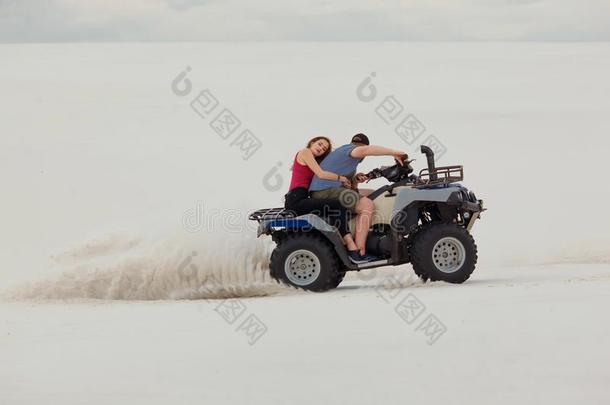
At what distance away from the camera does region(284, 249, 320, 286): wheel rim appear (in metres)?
9.69

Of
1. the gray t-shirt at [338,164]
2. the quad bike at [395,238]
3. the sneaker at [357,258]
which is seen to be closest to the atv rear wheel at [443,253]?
the quad bike at [395,238]

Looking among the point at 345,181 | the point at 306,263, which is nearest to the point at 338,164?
the point at 345,181

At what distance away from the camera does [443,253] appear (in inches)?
381

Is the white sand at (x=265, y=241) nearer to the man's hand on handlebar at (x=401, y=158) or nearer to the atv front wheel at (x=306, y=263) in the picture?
the atv front wheel at (x=306, y=263)

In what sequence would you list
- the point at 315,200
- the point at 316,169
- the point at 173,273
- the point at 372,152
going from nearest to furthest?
the point at 372,152 → the point at 316,169 → the point at 315,200 → the point at 173,273

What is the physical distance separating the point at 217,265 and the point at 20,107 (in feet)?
45.5

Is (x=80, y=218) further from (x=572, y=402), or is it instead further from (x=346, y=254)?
(x=572, y=402)

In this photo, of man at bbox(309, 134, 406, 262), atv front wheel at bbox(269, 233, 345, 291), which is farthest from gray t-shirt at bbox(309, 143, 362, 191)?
atv front wheel at bbox(269, 233, 345, 291)

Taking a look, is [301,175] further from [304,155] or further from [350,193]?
[350,193]

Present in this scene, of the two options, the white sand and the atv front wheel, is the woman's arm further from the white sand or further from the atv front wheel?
the white sand

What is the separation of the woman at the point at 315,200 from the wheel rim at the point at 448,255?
64cm

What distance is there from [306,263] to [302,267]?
2.1 inches

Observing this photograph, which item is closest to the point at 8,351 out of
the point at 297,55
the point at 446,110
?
the point at 446,110

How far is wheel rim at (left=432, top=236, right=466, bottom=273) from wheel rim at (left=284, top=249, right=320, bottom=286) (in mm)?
1047
